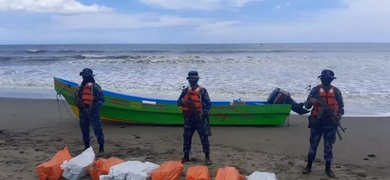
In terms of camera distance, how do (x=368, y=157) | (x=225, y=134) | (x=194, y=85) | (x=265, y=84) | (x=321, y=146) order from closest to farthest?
(x=194, y=85), (x=368, y=157), (x=321, y=146), (x=225, y=134), (x=265, y=84)

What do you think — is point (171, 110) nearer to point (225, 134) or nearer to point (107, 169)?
point (225, 134)

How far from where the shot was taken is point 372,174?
6.27 m

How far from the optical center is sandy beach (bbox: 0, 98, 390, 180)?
648 cm

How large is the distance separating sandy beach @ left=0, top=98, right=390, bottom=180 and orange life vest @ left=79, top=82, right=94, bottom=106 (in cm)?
99

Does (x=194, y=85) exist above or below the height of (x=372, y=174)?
above

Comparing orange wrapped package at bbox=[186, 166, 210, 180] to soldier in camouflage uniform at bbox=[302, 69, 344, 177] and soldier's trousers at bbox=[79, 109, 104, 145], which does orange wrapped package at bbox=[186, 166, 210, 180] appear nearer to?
soldier in camouflage uniform at bbox=[302, 69, 344, 177]

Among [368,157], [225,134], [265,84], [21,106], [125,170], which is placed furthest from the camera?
[265,84]

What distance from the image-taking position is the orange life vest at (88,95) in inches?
273

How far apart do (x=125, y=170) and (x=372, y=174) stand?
369 centimetres

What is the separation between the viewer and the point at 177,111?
961 centimetres

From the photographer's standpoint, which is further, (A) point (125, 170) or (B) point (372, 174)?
(B) point (372, 174)

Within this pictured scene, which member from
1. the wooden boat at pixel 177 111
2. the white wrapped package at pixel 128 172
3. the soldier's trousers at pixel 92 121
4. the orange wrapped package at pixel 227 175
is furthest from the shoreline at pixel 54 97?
the white wrapped package at pixel 128 172

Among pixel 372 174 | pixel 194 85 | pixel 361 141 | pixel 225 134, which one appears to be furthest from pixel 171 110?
pixel 372 174

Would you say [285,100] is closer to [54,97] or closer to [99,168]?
[99,168]
